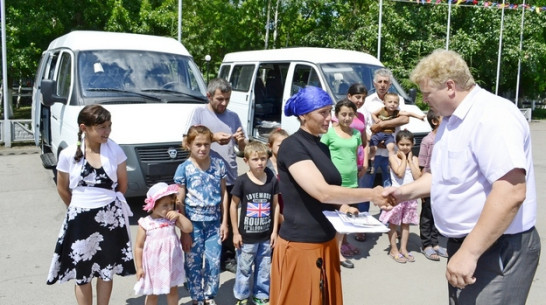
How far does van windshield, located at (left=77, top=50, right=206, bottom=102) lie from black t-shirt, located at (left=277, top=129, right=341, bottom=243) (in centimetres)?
458

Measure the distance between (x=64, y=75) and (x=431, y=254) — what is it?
20.0 ft

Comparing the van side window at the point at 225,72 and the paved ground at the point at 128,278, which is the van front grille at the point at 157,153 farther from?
the van side window at the point at 225,72

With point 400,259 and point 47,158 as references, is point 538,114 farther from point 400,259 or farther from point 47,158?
point 47,158

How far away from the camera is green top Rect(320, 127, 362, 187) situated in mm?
5391

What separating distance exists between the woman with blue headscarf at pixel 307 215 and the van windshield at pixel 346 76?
6283mm

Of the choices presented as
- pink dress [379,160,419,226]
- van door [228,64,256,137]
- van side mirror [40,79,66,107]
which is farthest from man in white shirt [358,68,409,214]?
van door [228,64,256,137]

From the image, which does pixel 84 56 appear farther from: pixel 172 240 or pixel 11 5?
pixel 11 5

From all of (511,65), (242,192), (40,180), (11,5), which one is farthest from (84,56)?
(511,65)

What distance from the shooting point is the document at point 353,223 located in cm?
284

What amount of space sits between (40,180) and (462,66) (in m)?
9.09

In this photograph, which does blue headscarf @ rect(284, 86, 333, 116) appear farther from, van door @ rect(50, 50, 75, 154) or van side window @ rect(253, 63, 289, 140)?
van side window @ rect(253, 63, 289, 140)

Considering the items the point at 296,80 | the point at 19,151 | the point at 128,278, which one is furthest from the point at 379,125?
the point at 19,151

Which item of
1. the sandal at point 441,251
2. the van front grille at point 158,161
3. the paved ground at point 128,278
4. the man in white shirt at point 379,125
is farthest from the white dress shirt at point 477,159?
the van front grille at point 158,161

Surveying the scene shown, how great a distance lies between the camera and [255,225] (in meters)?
4.50
